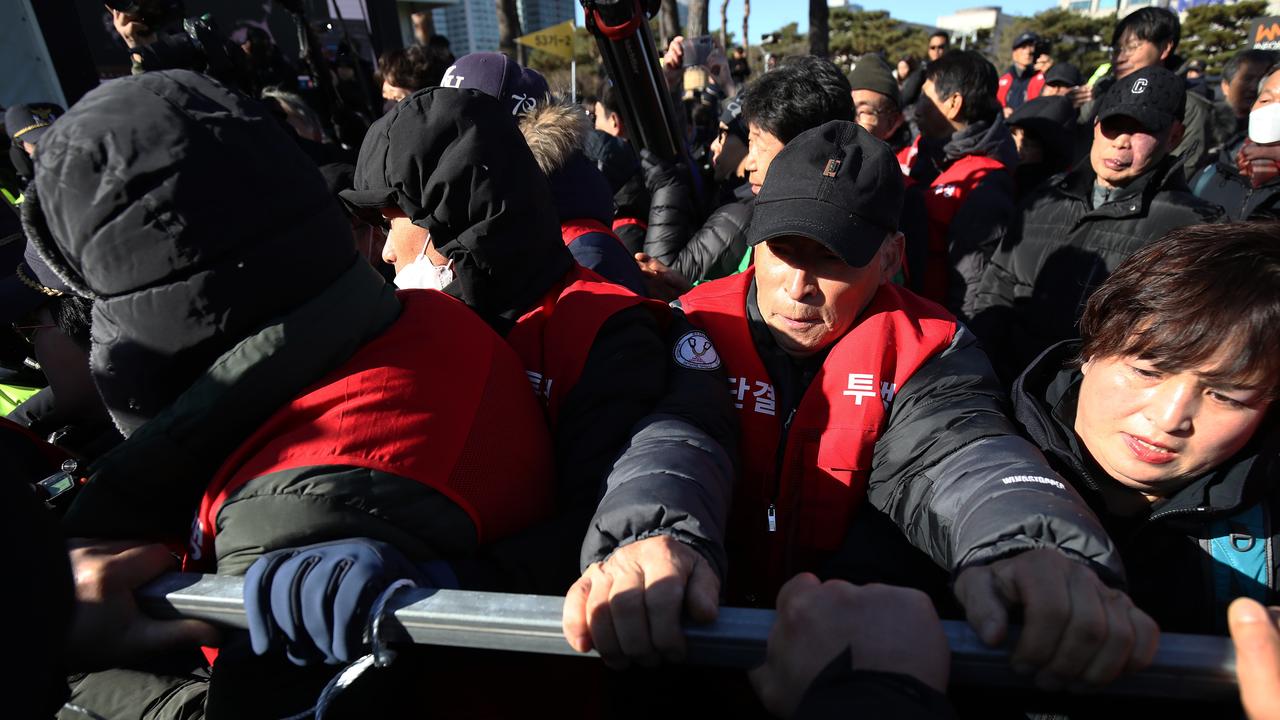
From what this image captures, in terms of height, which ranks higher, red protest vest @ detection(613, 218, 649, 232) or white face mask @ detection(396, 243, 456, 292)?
white face mask @ detection(396, 243, 456, 292)

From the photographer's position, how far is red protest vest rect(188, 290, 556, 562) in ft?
3.83

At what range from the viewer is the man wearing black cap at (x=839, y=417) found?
1.27 m

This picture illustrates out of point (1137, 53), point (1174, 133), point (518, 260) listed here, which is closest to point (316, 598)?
point (518, 260)

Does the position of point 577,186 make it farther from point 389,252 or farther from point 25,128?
point 25,128

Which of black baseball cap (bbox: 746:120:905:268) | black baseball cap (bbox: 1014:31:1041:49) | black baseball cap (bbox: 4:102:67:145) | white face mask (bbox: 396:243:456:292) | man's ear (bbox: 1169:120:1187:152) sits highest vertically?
black baseball cap (bbox: 4:102:67:145)

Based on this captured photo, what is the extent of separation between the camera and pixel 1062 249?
3025 millimetres

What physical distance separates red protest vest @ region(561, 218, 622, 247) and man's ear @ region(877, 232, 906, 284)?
3.57 feet

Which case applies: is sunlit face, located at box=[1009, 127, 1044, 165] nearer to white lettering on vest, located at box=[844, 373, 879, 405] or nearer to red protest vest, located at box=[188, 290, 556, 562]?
white lettering on vest, located at box=[844, 373, 879, 405]

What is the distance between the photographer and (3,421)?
73.3 inches

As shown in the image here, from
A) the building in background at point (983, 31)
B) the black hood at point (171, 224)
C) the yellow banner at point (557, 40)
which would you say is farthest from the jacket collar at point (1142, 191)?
the building in background at point (983, 31)

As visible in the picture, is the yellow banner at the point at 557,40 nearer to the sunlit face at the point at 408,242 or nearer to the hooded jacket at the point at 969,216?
the hooded jacket at the point at 969,216

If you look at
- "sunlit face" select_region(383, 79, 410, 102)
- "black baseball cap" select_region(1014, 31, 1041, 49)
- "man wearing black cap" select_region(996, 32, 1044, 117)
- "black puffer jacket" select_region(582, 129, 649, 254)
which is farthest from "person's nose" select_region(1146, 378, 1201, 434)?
"black baseball cap" select_region(1014, 31, 1041, 49)

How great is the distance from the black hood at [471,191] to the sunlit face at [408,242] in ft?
0.31

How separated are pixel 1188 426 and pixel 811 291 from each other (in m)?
0.80
